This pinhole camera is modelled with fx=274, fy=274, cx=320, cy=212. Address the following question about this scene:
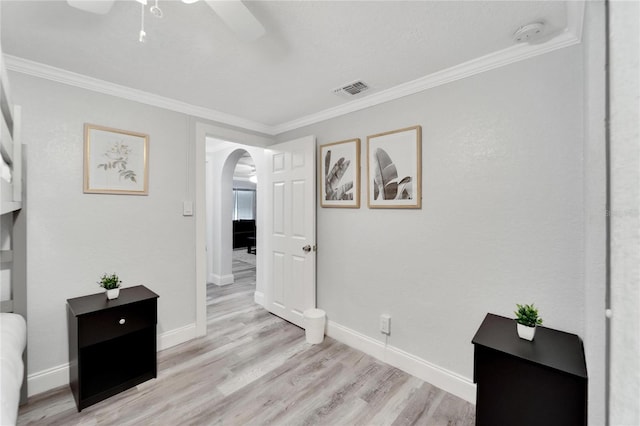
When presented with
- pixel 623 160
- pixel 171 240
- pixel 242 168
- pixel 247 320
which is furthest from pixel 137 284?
pixel 242 168

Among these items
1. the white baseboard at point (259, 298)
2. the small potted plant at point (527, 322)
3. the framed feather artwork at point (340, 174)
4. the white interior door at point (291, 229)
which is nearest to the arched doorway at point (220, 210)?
the white baseboard at point (259, 298)

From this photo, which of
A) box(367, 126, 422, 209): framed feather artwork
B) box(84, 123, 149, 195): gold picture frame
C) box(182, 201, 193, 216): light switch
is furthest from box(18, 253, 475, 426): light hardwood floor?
box(84, 123, 149, 195): gold picture frame

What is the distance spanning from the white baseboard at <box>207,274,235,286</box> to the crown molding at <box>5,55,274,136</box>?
268cm

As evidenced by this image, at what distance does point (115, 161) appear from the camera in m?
2.29

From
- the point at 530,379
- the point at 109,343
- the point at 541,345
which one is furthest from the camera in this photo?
the point at 109,343

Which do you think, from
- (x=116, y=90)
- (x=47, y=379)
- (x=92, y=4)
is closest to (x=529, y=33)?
(x=92, y=4)

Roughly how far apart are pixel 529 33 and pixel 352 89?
1.18m

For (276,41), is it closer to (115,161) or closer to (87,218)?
(115,161)

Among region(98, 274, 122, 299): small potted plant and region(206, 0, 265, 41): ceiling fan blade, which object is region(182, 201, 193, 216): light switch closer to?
region(98, 274, 122, 299): small potted plant

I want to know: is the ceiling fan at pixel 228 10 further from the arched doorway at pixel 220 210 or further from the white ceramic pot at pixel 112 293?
the arched doorway at pixel 220 210

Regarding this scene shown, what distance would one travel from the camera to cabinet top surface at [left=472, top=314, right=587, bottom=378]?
1.25 metres

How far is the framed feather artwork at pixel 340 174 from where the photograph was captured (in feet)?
8.45

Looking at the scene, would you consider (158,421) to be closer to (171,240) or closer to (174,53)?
(171,240)

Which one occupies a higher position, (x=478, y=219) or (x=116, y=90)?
(x=116, y=90)
